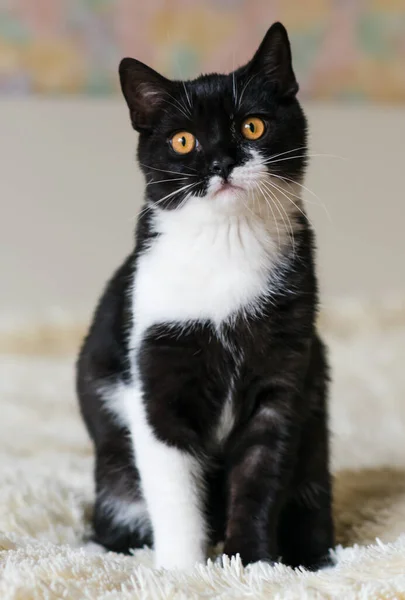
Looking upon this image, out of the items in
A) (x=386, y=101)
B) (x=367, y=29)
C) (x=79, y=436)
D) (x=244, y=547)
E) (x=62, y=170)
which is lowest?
(x=79, y=436)

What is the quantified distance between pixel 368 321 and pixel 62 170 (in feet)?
Result: 3.66

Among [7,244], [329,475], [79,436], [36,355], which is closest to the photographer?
[329,475]

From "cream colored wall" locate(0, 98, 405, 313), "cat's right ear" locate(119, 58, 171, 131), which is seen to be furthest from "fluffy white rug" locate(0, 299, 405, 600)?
"cat's right ear" locate(119, 58, 171, 131)

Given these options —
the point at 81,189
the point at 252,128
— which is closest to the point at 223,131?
the point at 252,128

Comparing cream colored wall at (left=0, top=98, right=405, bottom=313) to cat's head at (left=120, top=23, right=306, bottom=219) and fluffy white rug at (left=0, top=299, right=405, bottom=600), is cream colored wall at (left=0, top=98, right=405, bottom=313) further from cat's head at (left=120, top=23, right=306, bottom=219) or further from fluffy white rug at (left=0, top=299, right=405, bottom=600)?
cat's head at (left=120, top=23, right=306, bottom=219)

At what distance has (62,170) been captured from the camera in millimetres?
2484

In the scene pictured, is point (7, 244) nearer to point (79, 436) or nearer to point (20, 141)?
point (20, 141)

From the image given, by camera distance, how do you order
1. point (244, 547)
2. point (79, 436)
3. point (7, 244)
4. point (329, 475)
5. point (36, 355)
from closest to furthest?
point (244, 547) < point (329, 475) < point (79, 436) < point (36, 355) < point (7, 244)

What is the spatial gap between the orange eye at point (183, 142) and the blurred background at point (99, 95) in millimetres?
1503

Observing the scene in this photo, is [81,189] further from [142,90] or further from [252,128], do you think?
[252,128]

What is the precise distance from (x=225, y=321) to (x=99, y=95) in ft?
5.76

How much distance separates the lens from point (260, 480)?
91 centimetres

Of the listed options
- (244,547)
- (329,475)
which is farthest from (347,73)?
(244,547)

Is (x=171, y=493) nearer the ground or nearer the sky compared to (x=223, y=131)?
nearer the ground
